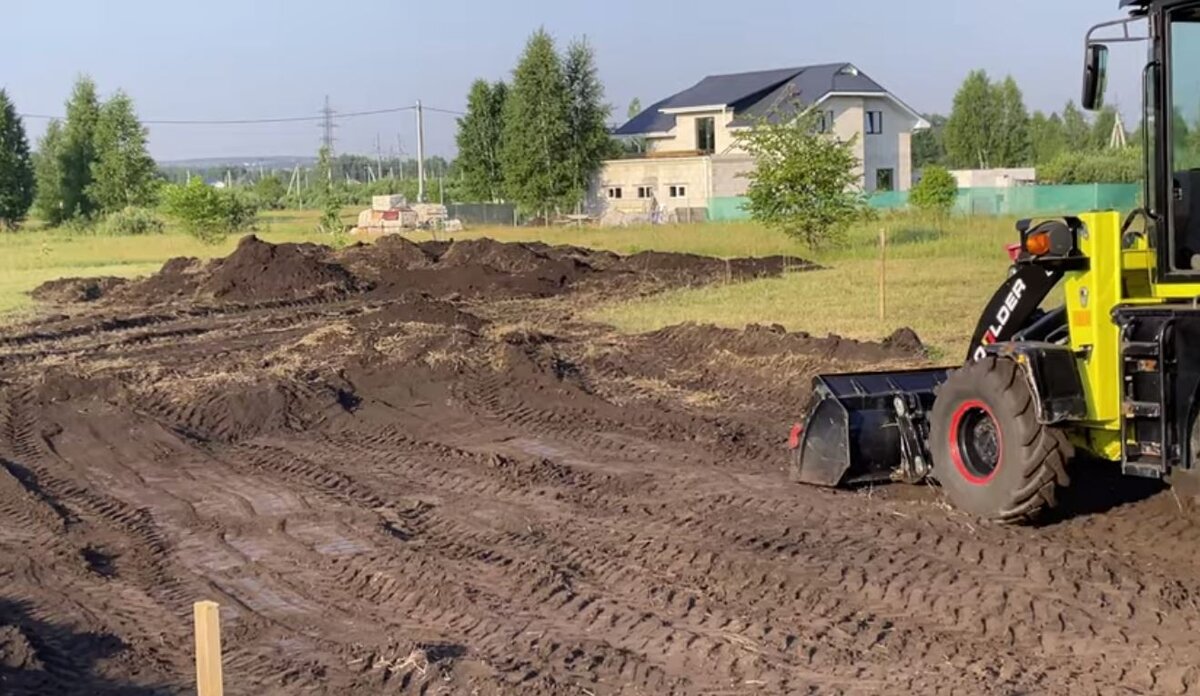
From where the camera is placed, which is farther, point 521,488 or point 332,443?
point 332,443

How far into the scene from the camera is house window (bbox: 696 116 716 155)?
6400 cm

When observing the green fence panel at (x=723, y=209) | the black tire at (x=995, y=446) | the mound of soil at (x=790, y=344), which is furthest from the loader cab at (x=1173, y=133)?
the green fence panel at (x=723, y=209)

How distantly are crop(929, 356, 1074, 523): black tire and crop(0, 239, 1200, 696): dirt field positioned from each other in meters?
0.21

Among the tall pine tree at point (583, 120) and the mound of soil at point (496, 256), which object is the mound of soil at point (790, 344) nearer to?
the mound of soil at point (496, 256)

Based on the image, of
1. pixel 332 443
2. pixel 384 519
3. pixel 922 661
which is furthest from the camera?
pixel 332 443

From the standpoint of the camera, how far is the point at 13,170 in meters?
66.9

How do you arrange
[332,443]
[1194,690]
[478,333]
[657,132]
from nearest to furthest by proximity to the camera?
[1194,690] → [332,443] → [478,333] → [657,132]

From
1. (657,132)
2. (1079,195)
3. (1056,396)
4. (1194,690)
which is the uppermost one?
(657,132)

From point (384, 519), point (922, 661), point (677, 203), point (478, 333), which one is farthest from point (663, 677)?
point (677, 203)

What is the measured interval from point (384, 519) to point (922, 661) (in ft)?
13.7

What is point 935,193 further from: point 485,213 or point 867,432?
point 867,432

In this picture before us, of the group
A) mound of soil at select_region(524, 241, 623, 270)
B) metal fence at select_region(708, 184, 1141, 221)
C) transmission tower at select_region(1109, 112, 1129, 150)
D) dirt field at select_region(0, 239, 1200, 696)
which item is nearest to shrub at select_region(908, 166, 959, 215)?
metal fence at select_region(708, 184, 1141, 221)

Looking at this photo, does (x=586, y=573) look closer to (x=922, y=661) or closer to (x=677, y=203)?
(x=922, y=661)

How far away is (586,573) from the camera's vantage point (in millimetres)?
7488
